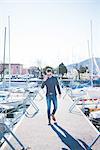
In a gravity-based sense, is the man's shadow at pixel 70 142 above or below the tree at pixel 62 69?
below

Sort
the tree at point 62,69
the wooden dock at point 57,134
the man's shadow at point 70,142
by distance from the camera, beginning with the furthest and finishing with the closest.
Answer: the tree at point 62,69 → the wooden dock at point 57,134 → the man's shadow at point 70,142

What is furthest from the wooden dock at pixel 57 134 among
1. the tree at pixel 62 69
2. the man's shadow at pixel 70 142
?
the tree at pixel 62 69

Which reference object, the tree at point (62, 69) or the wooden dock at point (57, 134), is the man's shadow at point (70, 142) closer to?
the wooden dock at point (57, 134)

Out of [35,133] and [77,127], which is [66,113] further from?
[35,133]

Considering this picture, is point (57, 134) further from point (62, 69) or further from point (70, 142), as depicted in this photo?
point (62, 69)

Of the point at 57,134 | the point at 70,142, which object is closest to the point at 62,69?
the point at 57,134

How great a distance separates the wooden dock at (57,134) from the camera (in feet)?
22.9

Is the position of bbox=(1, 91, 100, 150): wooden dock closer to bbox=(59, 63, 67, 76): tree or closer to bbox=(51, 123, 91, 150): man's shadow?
bbox=(51, 123, 91, 150): man's shadow

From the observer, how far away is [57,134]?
26.8ft

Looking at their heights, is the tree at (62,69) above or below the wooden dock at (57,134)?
above

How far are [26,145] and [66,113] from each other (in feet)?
18.3

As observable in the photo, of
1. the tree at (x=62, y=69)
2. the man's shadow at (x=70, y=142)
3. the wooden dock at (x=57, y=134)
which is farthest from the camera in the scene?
the tree at (x=62, y=69)

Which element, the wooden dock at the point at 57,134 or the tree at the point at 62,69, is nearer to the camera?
the wooden dock at the point at 57,134

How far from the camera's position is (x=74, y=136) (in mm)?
7988
